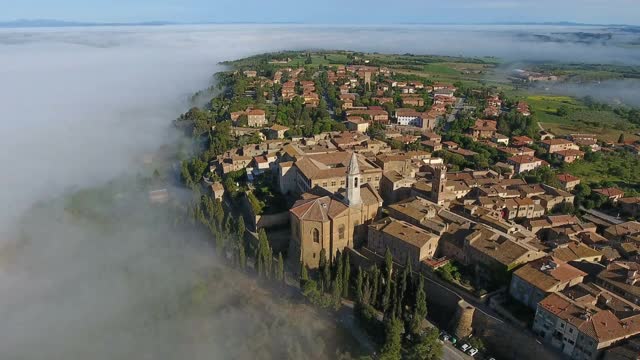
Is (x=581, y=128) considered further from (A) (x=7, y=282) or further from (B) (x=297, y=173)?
(A) (x=7, y=282)

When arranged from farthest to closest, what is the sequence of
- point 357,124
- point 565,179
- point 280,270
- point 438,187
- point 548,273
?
point 357,124
point 565,179
point 438,187
point 280,270
point 548,273

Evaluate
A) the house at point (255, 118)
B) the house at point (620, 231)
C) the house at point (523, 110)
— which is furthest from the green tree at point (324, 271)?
the house at point (523, 110)

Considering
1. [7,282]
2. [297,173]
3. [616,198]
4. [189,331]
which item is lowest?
[7,282]

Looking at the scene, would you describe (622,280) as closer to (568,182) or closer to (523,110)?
(568,182)

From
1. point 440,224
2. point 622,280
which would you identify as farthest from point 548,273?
point 440,224

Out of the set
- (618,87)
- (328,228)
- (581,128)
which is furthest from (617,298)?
(618,87)
